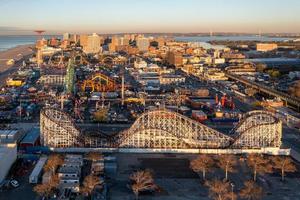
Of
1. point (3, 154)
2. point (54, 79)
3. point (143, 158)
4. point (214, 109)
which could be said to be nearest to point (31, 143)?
point (3, 154)

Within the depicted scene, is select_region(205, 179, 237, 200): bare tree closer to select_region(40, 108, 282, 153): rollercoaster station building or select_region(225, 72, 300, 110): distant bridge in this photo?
select_region(40, 108, 282, 153): rollercoaster station building

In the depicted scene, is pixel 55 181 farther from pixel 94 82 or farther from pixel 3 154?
pixel 94 82

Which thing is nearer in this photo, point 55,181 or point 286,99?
point 55,181

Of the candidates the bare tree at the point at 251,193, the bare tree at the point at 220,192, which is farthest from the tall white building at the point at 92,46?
the bare tree at the point at 251,193

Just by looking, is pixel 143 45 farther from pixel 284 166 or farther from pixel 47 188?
pixel 47 188

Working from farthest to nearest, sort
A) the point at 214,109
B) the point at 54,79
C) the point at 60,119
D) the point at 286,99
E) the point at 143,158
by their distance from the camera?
1. the point at 54,79
2. the point at 286,99
3. the point at 214,109
4. the point at 60,119
5. the point at 143,158

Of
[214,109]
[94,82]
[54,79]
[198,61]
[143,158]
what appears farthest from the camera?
[198,61]

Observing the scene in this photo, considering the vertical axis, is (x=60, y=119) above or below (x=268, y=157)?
above
